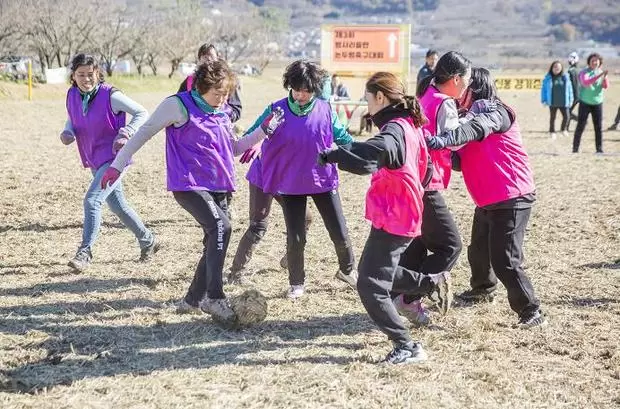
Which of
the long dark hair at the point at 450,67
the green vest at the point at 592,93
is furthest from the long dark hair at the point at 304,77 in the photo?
the green vest at the point at 592,93

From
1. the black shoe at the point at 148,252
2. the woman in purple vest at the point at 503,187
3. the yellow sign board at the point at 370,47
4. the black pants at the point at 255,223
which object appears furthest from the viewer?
the yellow sign board at the point at 370,47

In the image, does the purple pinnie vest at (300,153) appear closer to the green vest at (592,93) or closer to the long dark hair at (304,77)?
the long dark hair at (304,77)

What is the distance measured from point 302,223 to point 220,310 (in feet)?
3.28

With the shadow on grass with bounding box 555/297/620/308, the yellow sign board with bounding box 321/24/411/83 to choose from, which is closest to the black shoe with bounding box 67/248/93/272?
the shadow on grass with bounding box 555/297/620/308

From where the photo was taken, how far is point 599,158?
14695mm

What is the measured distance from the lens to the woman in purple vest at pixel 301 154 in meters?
5.83

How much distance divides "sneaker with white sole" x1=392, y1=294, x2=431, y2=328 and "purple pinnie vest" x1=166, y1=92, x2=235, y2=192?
57.3 inches

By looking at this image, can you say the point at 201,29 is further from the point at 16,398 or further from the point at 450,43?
the point at 450,43

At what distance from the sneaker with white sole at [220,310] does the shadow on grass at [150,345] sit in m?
0.07

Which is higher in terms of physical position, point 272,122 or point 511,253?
point 272,122

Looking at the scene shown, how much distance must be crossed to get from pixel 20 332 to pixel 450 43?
179150mm

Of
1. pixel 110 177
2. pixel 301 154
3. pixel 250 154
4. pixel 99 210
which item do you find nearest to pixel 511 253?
pixel 301 154

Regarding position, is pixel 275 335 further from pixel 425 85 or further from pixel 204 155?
pixel 425 85

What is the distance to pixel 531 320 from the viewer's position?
219 inches
